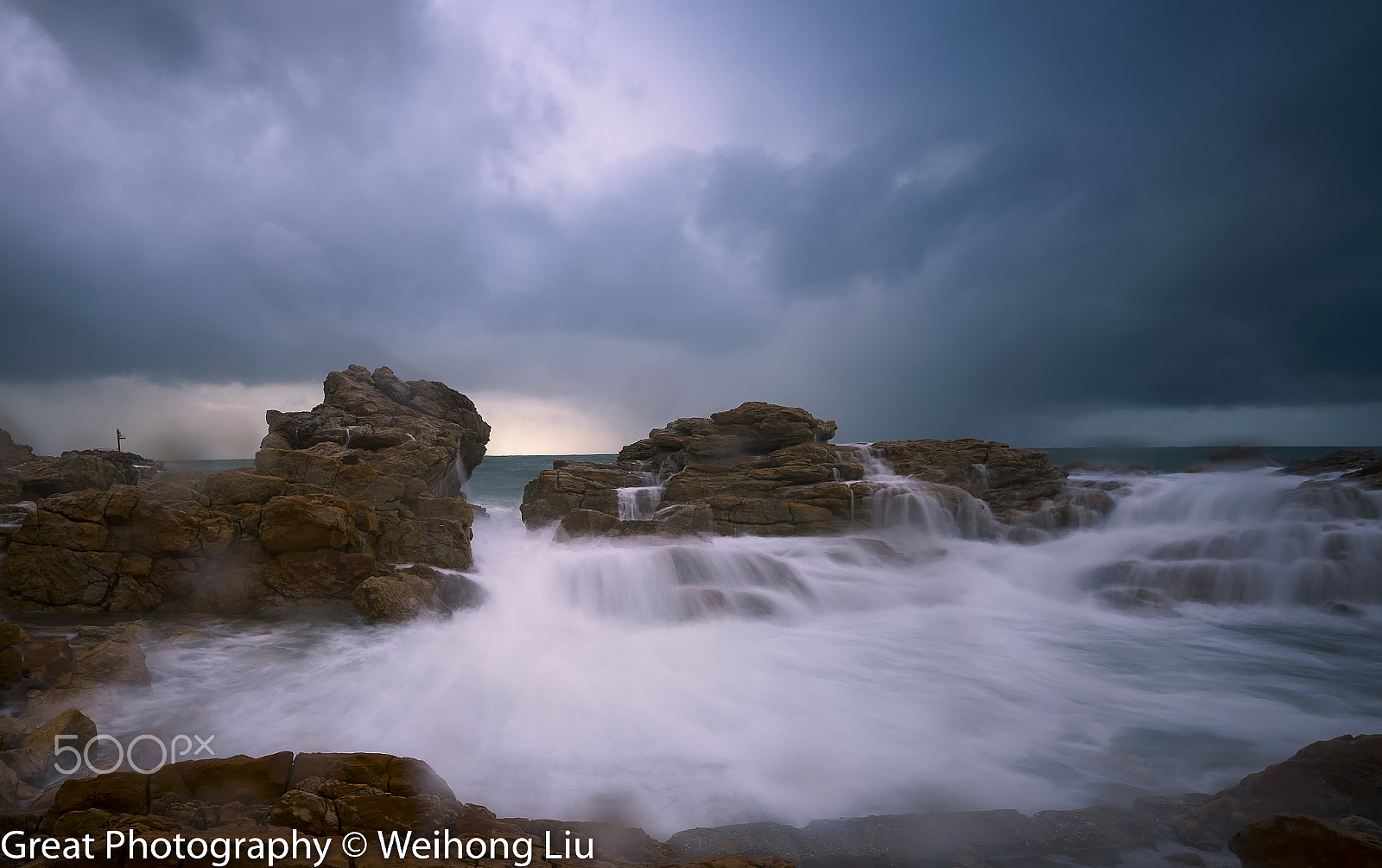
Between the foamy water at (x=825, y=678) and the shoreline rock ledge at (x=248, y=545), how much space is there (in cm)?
88

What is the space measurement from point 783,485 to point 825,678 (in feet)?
38.8

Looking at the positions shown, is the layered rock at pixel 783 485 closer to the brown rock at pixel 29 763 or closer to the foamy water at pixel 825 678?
the foamy water at pixel 825 678

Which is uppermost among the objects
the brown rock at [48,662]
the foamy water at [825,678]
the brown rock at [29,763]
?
the brown rock at [48,662]

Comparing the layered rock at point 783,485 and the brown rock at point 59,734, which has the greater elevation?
the layered rock at point 783,485

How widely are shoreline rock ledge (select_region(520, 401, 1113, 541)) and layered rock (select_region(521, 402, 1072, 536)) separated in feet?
0.14

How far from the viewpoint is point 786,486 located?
20.3 meters

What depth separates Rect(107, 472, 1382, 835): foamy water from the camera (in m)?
5.57

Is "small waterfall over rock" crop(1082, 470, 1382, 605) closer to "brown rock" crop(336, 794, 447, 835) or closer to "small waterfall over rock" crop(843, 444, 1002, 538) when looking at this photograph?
"small waterfall over rock" crop(843, 444, 1002, 538)

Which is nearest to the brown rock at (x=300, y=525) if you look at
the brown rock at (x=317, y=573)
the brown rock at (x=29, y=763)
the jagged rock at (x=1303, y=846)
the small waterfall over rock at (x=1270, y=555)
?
the brown rock at (x=317, y=573)

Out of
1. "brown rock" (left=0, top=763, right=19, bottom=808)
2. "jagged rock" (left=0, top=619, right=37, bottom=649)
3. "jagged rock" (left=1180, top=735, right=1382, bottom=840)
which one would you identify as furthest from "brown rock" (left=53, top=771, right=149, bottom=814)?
"jagged rock" (left=1180, top=735, right=1382, bottom=840)

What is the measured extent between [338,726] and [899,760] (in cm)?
613

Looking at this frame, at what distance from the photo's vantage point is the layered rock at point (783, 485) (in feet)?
61.0

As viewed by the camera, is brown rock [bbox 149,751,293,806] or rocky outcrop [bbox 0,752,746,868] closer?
rocky outcrop [bbox 0,752,746,868]

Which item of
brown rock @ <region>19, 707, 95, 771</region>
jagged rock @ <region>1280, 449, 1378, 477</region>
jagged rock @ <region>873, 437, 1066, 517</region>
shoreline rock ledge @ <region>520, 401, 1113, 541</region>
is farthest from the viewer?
jagged rock @ <region>1280, 449, 1378, 477</region>
